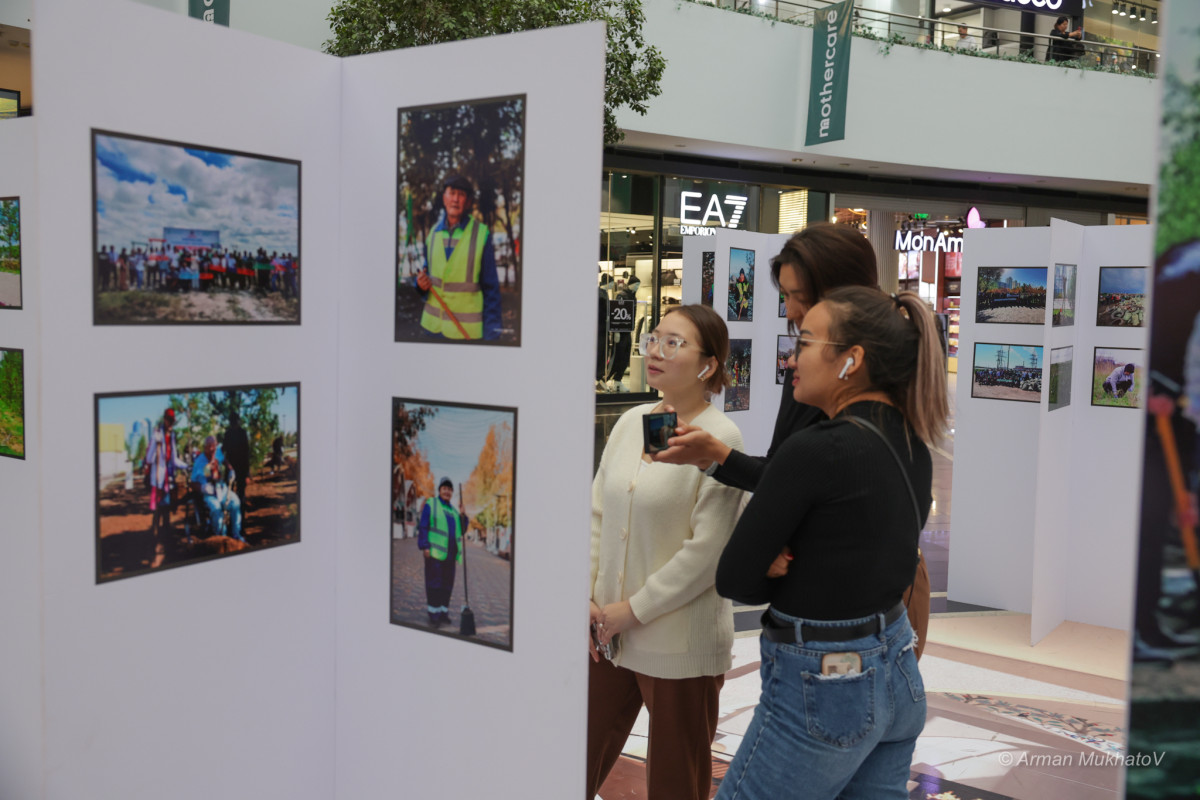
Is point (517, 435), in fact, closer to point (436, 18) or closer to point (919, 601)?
point (919, 601)

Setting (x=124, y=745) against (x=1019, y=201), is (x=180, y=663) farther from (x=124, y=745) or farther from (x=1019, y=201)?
(x=1019, y=201)

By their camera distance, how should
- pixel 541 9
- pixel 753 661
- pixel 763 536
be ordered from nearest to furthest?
1. pixel 763 536
2. pixel 753 661
3. pixel 541 9

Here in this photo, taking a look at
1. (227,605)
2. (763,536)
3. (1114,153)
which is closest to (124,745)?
(227,605)

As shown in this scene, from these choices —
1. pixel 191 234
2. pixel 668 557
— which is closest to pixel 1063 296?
pixel 668 557

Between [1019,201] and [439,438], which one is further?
[1019,201]

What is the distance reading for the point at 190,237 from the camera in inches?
68.7

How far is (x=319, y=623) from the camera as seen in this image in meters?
2.07

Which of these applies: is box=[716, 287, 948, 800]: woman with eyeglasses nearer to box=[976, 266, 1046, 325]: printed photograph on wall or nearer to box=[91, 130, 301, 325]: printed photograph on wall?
box=[91, 130, 301, 325]: printed photograph on wall

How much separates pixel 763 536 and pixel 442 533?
634 millimetres

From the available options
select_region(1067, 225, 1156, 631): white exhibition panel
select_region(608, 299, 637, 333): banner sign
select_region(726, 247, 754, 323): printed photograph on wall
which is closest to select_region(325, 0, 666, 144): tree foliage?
select_region(726, 247, 754, 323): printed photograph on wall

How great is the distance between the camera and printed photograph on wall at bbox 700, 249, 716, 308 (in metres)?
8.09

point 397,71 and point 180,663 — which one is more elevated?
point 397,71

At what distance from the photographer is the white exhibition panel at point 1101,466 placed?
5.73 metres

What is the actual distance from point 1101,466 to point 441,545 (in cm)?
522
